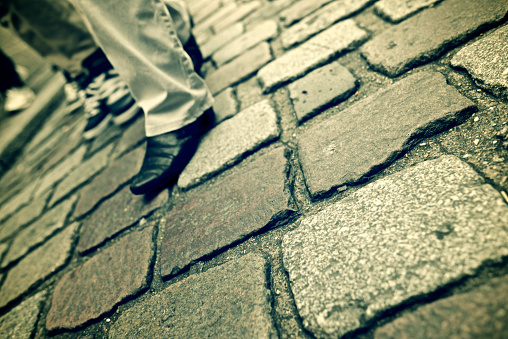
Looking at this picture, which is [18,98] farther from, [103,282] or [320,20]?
[320,20]

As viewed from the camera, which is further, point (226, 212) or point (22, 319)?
point (22, 319)

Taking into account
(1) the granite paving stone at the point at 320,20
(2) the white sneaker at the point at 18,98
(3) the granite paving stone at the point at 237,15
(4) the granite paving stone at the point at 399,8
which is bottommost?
(4) the granite paving stone at the point at 399,8

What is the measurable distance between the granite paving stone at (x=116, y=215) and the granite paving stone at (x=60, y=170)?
0.77 meters

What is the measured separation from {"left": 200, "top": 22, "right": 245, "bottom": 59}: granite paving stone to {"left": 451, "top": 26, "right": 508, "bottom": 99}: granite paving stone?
1552 mm

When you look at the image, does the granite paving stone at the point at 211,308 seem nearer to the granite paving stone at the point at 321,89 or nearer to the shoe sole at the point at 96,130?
the granite paving stone at the point at 321,89

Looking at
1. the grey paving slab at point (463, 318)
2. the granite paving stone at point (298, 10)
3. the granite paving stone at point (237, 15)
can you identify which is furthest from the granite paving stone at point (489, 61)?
the granite paving stone at point (237, 15)

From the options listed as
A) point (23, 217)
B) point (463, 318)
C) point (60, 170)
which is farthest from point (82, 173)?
point (463, 318)

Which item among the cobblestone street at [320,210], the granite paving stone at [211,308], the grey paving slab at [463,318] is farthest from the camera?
the granite paving stone at [211,308]

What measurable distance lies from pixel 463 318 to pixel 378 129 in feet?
1.87

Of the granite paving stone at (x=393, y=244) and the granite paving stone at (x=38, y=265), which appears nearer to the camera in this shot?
the granite paving stone at (x=393, y=244)

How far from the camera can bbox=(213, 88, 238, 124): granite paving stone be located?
1.34m

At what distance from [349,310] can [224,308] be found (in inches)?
13.7

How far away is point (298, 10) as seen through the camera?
1692 millimetres

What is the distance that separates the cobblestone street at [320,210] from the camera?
0.53 meters
